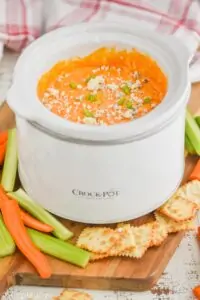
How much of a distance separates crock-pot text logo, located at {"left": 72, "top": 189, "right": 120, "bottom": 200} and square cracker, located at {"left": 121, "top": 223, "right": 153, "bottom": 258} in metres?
0.10

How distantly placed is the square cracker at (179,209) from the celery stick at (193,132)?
0.19 meters

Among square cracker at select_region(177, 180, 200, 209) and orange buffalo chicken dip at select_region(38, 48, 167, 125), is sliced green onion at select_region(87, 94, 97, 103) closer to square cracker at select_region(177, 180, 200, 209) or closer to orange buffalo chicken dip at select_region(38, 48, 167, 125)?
orange buffalo chicken dip at select_region(38, 48, 167, 125)

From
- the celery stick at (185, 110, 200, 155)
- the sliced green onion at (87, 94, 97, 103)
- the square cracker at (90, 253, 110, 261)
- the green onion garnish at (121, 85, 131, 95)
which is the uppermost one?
the green onion garnish at (121, 85, 131, 95)

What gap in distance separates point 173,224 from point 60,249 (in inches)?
10.8

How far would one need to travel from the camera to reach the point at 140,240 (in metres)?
2.03

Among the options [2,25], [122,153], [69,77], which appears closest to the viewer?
[122,153]

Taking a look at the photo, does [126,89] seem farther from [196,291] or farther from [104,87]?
[196,291]

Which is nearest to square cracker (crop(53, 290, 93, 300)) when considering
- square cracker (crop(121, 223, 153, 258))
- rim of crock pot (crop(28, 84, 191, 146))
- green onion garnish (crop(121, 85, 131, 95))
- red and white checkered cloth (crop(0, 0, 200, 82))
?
square cracker (crop(121, 223, 153, 258))

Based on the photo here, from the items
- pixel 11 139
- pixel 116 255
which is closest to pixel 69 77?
pixel 11 139

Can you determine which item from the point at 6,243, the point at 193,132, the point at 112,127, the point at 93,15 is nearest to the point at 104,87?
the point at 112,127

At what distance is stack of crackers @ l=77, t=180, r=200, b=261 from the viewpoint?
201 cm

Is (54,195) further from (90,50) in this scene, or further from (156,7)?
(156,7)

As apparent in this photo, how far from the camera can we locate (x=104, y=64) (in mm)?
2193

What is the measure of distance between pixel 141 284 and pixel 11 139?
0.53 meters
